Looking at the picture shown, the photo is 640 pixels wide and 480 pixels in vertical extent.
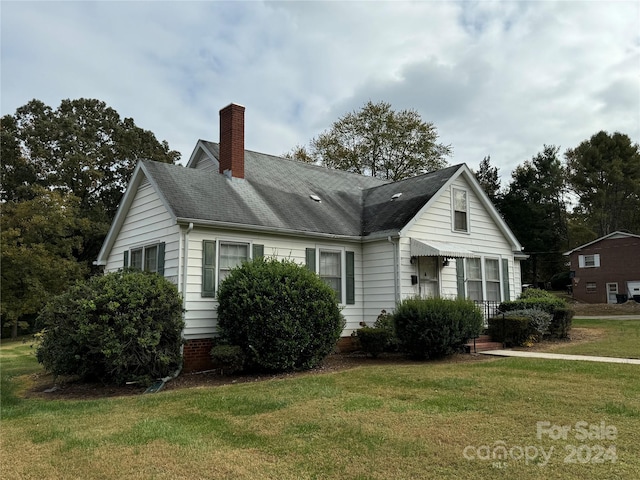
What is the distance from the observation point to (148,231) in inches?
492

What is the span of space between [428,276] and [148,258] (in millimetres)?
7689

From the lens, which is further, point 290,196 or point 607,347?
point 290,196

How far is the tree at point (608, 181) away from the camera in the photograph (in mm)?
45531

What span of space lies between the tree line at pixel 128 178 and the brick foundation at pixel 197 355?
17.1 metres

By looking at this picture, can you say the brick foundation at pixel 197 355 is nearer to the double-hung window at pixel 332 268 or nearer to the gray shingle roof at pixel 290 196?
the gray shingle roof at pixel 290 196

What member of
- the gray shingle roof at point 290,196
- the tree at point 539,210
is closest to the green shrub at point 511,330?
the gray shingle roof at point 290,196

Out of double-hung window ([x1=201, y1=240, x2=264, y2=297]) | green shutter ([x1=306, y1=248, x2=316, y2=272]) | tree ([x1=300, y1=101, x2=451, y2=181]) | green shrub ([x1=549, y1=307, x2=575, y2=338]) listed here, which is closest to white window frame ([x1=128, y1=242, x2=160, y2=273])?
double-hung window ([x1=201, y1=240, x2=264, y2=297])

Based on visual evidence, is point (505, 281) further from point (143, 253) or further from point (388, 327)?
point (143, 253)

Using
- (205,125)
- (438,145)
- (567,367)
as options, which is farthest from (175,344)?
(438,145)

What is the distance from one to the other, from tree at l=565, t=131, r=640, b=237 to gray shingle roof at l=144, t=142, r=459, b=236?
3715cm

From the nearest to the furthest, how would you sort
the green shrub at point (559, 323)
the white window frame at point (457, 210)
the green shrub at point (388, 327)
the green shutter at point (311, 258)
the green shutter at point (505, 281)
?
the green shrub at point (388, 327), the green shutter at point (311, 258), the green shrub at point (559, 323), the white window frame at point (457, 210), the green shutter at point (505, 281)

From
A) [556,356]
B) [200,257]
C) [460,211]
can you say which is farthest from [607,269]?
[200,257]

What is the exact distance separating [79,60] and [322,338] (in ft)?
26.6

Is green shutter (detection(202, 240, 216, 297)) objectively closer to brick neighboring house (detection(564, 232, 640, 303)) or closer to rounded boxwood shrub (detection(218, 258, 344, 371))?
rounded boxwood shrub (detection(218, 258, 344, 371))
